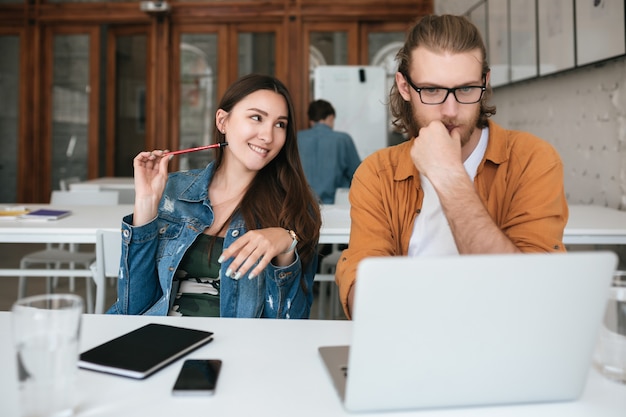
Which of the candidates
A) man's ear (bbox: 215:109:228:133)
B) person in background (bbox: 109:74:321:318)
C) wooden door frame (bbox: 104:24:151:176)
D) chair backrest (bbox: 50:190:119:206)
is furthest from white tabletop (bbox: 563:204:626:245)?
wooden door frame (bbox: 104:24:151:176)

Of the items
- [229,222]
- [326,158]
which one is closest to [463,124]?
[229,222]

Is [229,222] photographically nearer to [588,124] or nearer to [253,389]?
[253,389]

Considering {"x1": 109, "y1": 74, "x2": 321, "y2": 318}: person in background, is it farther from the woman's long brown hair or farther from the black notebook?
the black notebook

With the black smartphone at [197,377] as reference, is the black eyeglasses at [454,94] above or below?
above

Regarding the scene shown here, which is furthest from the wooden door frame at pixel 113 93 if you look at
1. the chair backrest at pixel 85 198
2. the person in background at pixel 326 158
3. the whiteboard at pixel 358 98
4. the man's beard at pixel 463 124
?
the man's beard at pixel 463 124

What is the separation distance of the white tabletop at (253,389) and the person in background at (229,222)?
40 cm

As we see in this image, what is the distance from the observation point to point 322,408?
2.50 feet

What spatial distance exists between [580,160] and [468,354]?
2.89 metres

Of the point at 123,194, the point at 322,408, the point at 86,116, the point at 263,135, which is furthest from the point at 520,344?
the point at 86,116

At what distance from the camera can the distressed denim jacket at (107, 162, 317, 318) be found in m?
1.52

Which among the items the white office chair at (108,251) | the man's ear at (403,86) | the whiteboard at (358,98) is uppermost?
the whiteboard at (358,98)

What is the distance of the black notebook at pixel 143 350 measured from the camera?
874 millimetres

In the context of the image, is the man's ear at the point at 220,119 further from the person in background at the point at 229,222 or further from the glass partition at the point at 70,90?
the glass partition at the point at 70,90

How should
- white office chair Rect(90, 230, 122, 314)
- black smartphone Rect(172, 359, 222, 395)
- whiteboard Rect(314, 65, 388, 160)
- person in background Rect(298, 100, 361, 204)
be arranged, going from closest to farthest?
black smartphone Rect(172, 359, 222, 395)
white office chair Rect(90, 230, 122, 314)
person in background Rect(298, 100, 361, 204)
whiteboard Rect(314, 65, 388, 160)
